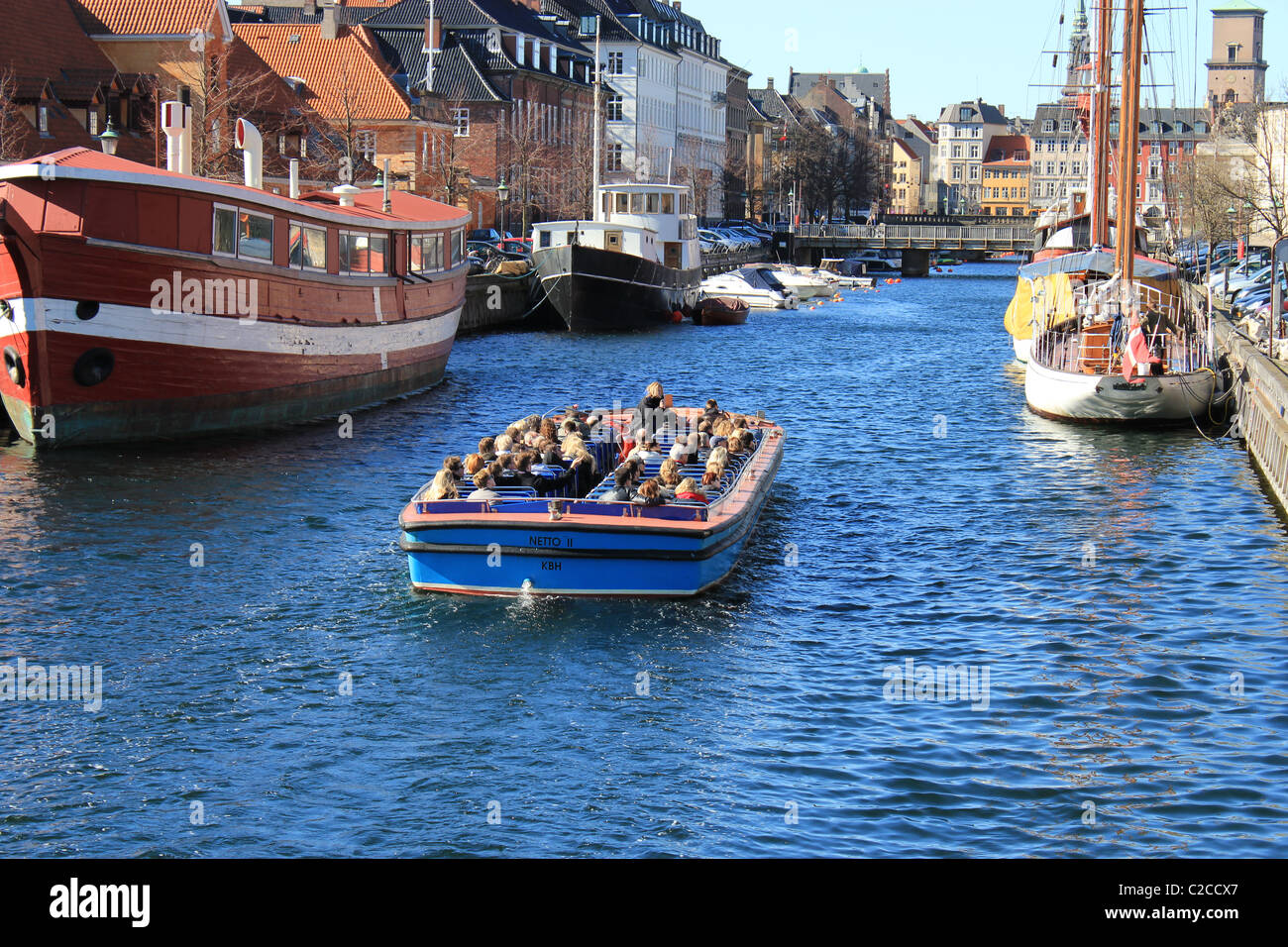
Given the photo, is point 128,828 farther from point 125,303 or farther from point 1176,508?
point 1176,508

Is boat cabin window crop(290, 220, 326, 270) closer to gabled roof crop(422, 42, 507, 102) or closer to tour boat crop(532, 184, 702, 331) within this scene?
tour boat crop(532, 184, 702, 331)

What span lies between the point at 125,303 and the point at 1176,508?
57.0 ft

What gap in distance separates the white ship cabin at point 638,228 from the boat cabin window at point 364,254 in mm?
23695

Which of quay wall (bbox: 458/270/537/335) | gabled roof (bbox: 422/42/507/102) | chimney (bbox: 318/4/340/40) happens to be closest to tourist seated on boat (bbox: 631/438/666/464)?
quay wall (bbox: 458/270/537/335)

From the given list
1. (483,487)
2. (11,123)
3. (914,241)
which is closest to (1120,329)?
(483,487)

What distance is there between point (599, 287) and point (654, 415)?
119 ft

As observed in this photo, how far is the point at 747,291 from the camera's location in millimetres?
82125

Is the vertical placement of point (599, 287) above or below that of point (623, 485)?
above

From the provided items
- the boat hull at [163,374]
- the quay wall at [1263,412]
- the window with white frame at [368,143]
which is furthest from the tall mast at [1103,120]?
the window with white frame at [368,143]

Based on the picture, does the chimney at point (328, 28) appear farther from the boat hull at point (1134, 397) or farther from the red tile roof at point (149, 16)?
the boat hull at point (1134, 397)

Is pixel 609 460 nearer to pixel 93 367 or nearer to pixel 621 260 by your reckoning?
pixel 93 367

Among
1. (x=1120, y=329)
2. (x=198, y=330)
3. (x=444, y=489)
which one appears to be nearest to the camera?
(x=444, y=489)

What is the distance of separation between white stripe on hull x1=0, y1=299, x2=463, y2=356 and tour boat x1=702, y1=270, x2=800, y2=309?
4761 cm
